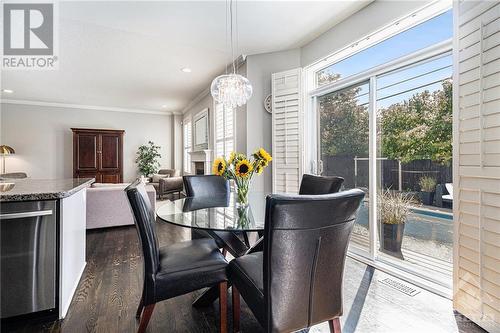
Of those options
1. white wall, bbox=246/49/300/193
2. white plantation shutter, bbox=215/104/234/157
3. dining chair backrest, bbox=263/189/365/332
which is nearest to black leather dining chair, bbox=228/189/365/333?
dining chair backrest, bbox=263/189/365/332

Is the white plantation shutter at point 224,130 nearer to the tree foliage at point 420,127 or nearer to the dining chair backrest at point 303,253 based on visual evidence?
the tree foliage at point 420,127

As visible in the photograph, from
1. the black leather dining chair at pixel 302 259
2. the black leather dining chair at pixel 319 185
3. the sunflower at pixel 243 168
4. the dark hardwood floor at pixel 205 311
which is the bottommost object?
the dark hardwood floor at pixel 205 311

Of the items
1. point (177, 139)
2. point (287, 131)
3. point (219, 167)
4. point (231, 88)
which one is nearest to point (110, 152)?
point (177, 139)

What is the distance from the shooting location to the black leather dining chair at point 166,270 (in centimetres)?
137

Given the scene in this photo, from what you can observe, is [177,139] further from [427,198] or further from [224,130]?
[427,198]

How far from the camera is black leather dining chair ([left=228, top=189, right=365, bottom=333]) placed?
103cm

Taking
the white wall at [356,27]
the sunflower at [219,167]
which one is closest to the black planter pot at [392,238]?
the sunflower at [219,167]

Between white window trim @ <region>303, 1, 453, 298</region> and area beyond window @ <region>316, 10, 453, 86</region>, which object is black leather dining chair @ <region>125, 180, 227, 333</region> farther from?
area beyond window @ <region>316, 10, 453, 86</region>

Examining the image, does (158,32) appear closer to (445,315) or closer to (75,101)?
(445,315)

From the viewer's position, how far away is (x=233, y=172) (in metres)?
1.96

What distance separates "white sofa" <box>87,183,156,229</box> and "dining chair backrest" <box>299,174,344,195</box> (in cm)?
268

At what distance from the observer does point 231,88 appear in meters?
2.46

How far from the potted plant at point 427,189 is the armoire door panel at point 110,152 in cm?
712

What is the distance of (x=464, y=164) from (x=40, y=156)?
8670mm
